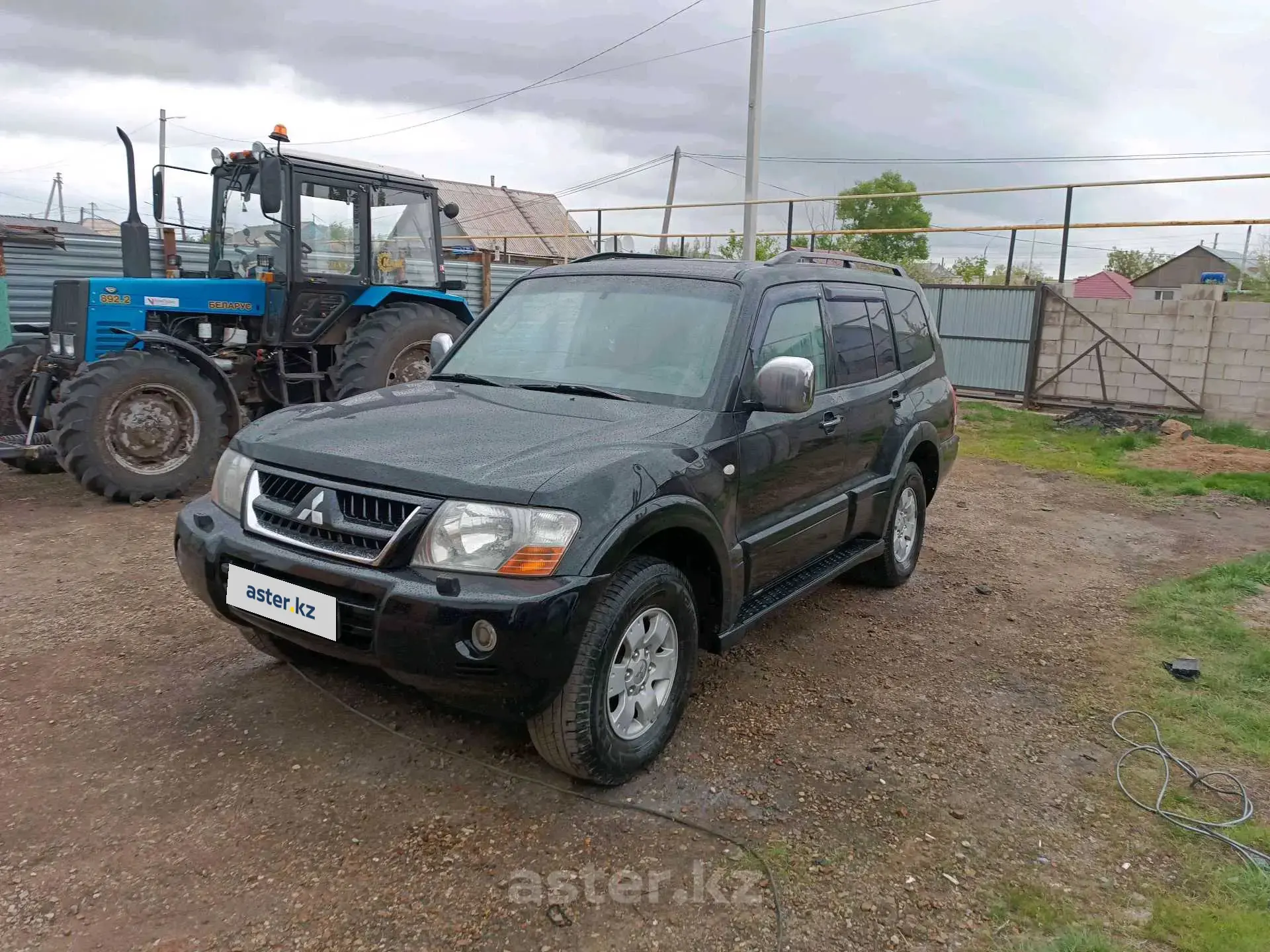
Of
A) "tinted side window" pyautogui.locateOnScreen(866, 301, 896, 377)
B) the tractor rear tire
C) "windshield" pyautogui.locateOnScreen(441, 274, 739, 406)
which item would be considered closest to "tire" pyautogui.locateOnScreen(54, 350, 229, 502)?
the tractor rear tire

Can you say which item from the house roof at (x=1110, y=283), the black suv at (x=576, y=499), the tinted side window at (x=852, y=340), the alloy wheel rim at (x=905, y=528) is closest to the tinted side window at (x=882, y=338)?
the tinted side window at (x=852, y=340)

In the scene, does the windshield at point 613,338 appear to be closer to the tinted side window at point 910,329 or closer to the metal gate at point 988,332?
the tinted side window at point 910,329

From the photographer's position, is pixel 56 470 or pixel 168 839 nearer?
pixel 168 839

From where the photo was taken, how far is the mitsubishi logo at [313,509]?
2967 mm

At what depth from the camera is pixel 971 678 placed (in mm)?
4316

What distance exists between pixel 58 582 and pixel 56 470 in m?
3.31

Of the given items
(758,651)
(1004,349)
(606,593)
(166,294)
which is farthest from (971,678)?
(1004,349)

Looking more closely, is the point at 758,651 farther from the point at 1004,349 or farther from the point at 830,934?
the point at 1004,349

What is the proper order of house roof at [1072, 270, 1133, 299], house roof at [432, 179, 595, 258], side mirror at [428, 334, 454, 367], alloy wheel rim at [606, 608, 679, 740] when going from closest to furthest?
alloy wheel rim at [606, 608, 679, 740]
side mirror at [428, 334, 454, 367]
house roof at [1072, 270, 1133, 299]
house roof at [432, 179, 595, 258]

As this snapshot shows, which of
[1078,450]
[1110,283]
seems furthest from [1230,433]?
[1110,283]

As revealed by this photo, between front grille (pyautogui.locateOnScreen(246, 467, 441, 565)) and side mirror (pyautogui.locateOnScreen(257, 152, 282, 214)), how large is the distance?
4.16 meters

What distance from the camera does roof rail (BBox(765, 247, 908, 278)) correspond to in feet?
15.0

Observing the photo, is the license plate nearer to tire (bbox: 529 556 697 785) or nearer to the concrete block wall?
tire (bbox: 529 556 697 785)

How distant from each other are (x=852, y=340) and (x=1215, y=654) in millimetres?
2460
